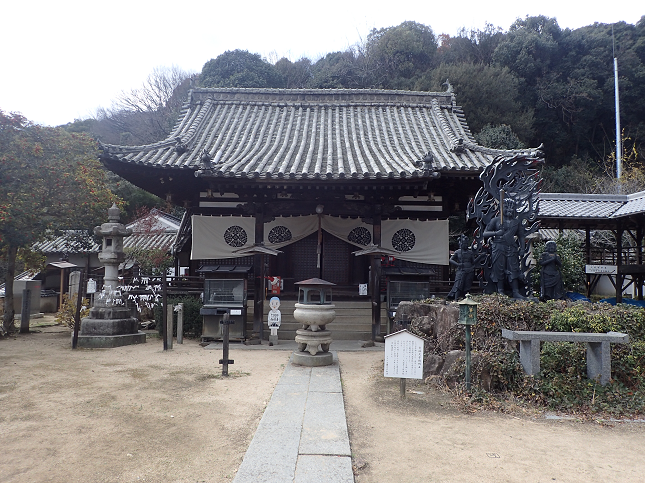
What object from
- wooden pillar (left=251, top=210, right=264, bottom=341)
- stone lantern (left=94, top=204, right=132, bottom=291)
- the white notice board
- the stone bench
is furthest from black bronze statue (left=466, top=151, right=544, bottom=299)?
stone lantern (left=94, top=204, right=132, bottom=291)

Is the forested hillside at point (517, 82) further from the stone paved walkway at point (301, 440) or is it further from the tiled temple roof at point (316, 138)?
the stone paved walkway at point (301, 440)

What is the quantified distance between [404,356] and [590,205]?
15.1 meters

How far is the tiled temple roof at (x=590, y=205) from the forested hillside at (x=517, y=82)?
7.81 meters

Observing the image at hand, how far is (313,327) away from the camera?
24.3ft

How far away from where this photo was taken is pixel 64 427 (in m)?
4.39

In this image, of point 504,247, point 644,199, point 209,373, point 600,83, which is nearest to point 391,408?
point 209,373

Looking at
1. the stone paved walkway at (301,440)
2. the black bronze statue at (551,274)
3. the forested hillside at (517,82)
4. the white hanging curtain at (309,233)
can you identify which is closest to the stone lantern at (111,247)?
the white hanging curtain at (309,233)

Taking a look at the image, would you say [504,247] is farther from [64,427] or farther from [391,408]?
[64,427]

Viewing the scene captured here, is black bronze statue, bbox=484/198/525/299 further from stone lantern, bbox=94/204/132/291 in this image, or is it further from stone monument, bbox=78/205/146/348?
stone lantern, bbox=94/204/132/291

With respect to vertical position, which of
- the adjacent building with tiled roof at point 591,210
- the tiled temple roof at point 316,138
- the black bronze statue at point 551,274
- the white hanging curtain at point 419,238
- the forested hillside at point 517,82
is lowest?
the black bronze statue at point 551,274

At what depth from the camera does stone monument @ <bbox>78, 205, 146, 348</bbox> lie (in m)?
9.34

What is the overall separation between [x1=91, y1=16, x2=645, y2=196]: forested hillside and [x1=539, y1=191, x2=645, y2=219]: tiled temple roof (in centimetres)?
781

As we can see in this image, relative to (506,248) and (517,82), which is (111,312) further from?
(517,82)

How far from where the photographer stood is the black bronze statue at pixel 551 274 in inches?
295
